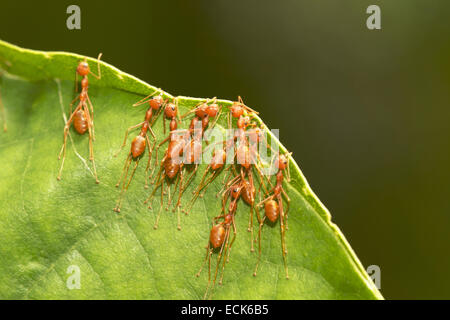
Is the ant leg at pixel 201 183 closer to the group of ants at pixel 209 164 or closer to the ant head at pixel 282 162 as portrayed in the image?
the group of ants at pixel 209 164

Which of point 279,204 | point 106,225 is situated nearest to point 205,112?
point 279,204

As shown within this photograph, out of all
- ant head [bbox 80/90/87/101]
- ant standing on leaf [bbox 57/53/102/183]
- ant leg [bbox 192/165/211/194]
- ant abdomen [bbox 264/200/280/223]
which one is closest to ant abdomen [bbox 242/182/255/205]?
ant abdomen [bbox 264/200/280/223]

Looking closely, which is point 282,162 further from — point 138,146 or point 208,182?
point 138,146

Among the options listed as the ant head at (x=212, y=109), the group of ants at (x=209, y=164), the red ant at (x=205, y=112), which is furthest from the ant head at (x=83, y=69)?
the ant head at (x=212, y=109)

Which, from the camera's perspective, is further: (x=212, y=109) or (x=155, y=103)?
(x=155, y=103)

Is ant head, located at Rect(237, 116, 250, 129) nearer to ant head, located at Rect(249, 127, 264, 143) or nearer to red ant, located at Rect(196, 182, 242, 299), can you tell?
ant head, located at Rect(249, 127, 264, 143)
